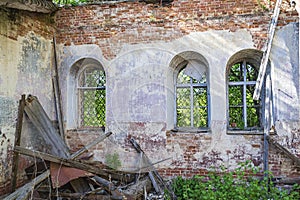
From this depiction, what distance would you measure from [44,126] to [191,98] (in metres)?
3.04

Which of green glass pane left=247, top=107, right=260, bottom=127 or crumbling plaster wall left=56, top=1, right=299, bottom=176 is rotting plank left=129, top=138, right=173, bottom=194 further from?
green glass pane left=247, top=107, right=260, bottom=127

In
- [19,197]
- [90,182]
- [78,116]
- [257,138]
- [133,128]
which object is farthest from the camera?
[78,116]

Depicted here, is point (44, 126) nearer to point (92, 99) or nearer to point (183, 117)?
point (92, 99)

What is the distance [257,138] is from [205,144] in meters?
1.00

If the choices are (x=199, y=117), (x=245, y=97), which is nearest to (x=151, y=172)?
(x=199, y=117)

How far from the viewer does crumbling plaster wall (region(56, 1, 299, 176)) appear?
5211mm

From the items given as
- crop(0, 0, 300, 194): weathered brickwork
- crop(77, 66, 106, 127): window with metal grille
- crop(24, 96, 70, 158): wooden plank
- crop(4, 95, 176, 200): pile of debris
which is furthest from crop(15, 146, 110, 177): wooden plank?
crop(77, 66, 106, 127): window with metal grille

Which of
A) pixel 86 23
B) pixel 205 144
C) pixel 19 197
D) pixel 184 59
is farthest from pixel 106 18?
pixel 19 197

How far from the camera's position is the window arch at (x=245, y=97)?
18.3ft

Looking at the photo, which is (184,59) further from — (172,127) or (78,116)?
(78,116)

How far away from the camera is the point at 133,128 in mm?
5680

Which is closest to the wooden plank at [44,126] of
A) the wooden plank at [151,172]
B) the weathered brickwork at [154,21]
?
the wooden plank at [151,172]

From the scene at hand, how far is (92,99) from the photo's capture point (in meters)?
6.43

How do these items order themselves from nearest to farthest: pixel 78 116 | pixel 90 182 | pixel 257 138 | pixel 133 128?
pixel 90 182
pixel 257 138
pixel 133 128
pixel 78 116
